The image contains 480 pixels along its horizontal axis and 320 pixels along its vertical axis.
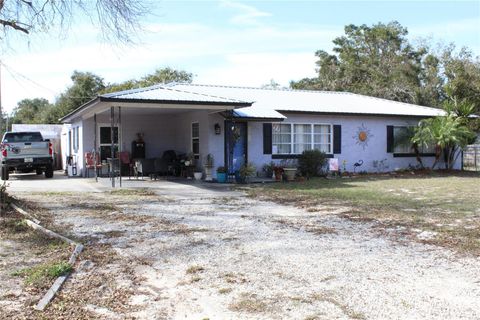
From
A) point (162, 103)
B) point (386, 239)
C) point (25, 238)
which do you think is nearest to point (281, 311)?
point (386, 239)

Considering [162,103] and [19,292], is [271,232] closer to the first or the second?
[19,292]

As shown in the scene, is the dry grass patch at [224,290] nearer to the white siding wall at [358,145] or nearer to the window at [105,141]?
the white siding wall at [358,145]

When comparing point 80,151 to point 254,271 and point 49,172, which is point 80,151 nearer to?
point 49,172

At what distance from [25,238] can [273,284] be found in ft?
13.5

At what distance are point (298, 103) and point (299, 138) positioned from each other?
177 cm

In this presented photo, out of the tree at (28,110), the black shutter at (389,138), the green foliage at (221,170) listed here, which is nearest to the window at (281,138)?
the green foliage at (221,170)

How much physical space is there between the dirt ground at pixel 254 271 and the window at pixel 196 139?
871cm

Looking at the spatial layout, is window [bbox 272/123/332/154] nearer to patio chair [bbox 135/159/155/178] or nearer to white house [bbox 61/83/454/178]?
white house [bbox 61/83/454/178]

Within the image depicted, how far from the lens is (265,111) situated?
17.5m

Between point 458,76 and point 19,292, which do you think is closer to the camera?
point 19,292

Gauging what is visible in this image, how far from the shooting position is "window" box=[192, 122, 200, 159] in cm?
1784

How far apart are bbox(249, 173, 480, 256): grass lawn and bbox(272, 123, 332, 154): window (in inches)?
73.6

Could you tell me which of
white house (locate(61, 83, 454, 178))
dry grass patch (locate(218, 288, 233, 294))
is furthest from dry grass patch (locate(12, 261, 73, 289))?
white house (locate(61, 83, 454, 178))

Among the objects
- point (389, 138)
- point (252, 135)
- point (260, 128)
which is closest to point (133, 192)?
point (252, 135)
